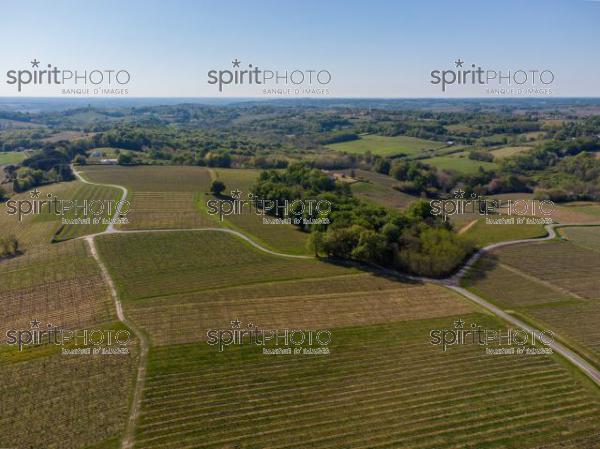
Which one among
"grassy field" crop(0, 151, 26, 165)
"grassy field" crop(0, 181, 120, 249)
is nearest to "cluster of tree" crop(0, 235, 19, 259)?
"grassy field" crop(0, 181, 120, 249)

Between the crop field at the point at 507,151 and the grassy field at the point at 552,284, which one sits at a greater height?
the crop field at the point at 507,151


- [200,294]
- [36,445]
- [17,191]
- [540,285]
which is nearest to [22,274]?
[200,294]

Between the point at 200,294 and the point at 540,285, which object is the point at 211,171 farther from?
the point at 540,285

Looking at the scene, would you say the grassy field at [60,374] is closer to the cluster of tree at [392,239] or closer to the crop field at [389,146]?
the cluster of tree at [392,239]

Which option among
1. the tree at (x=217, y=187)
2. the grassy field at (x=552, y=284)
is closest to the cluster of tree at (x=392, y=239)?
the grassy field at (x=552, y=284)

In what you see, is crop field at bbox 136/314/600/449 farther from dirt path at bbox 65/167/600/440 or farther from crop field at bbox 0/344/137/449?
crop field at bbox 0/344/137/449

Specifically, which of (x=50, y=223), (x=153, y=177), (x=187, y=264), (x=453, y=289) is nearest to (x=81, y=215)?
(x=50, y=223)
